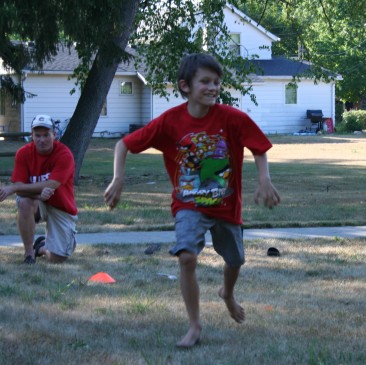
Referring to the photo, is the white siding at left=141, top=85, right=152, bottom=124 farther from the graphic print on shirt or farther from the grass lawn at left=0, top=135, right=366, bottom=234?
the graphic print on shirt

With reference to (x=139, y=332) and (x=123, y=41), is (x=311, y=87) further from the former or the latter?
(x=139, y=332)

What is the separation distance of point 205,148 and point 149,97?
3638 centimetres

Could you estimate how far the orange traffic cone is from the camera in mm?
6930

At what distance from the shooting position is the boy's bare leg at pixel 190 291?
492 cm

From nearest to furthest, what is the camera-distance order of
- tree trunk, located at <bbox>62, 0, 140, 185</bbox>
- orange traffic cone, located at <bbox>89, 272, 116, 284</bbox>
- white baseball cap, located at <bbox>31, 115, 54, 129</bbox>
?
orange traffic cone, located at <bbox>89, 272, 116, 284</bbox>, white baseball cap, located at <bbox>31, 115, 54, 129</bbox>, tree trunk, located at <bbox>62, 0, 140, 185</bbox>

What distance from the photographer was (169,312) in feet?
19.0

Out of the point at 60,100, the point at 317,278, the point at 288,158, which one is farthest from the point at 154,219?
the point at 60,100

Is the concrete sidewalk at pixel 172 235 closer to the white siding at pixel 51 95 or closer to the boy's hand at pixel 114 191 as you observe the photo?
the boy's hand at pixel 114 191

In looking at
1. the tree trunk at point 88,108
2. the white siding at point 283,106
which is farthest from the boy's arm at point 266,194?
the white siding at point 283,106

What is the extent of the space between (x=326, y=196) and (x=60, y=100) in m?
26.6

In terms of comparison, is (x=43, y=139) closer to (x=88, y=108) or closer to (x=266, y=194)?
(x=266, y=194)

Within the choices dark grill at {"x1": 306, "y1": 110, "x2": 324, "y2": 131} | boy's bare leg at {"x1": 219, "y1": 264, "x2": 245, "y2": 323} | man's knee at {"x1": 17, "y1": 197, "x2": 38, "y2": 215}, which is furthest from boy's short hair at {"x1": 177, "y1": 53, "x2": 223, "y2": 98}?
dark grill at {"x1": 306, "y1": 110, "x2": 324, "y2": 131}

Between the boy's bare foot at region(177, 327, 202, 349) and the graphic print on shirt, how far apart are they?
737mm

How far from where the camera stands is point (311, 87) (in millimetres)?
46344
